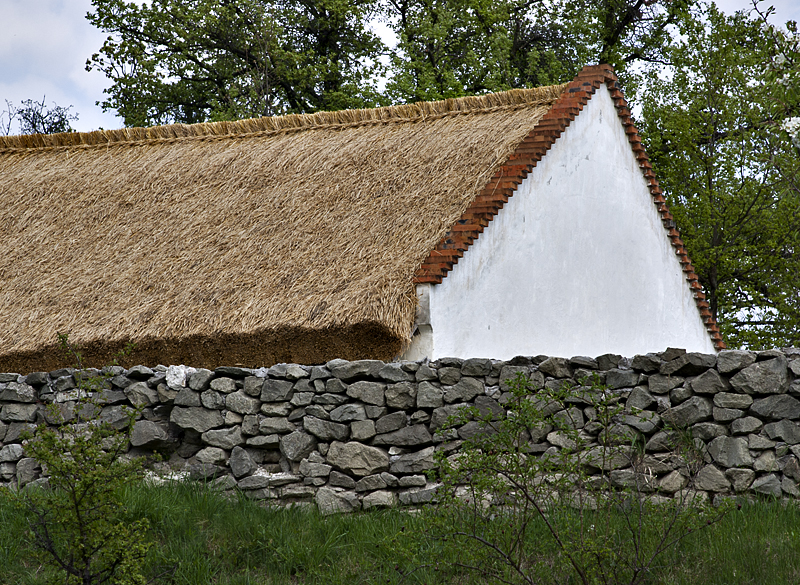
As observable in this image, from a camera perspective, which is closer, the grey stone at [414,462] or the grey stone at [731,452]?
the grey stone at [731,452]

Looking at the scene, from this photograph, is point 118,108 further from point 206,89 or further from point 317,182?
point 317,182

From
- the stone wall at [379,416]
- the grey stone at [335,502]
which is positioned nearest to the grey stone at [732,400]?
the stone wall at [379,416]

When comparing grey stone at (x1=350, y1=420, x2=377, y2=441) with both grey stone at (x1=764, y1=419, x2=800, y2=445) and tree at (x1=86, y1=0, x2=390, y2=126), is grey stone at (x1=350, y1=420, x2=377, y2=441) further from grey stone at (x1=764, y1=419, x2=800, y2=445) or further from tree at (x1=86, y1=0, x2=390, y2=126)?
tree at (x1=86, y1=0, x2=390, y2=126)

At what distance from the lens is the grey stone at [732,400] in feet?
17.0

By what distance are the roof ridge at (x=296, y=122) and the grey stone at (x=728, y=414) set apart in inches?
185

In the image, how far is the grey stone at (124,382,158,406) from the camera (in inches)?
246

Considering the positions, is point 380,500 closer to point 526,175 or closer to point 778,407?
point 778,407

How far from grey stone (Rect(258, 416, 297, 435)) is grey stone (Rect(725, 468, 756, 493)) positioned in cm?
305

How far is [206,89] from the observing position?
18531 mm

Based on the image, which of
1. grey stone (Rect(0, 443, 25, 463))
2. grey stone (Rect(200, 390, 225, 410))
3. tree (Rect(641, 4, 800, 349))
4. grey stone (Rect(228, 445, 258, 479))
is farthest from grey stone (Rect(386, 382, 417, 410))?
tree (Rect(641, 4, 800, 349))

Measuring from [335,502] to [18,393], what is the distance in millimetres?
2870

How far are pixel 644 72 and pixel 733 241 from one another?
5028 millimetres

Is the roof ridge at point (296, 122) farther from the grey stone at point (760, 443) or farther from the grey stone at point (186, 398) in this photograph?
the grey stone at point (760, 443)

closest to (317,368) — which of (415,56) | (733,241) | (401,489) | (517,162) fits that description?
(401,489)
